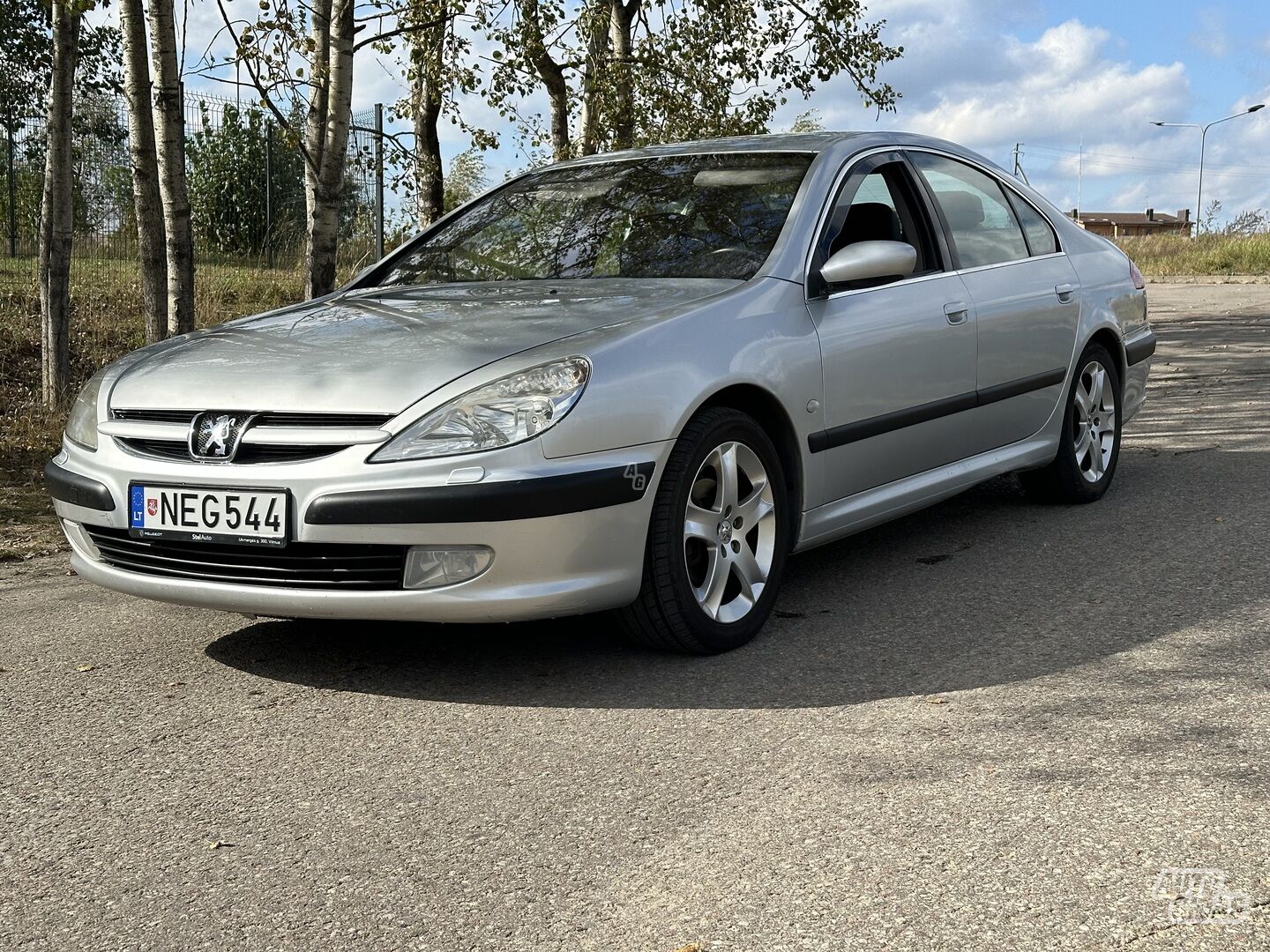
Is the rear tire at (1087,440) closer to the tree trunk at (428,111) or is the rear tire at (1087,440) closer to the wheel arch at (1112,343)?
the wheel arch at (1112,343)

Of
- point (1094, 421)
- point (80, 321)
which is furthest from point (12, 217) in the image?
point (1094, 421)

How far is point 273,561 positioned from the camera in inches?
152

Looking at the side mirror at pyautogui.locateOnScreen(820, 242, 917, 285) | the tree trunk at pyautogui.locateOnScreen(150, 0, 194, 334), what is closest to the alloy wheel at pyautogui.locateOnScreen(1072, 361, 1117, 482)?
the side mirror at pyautogui.locateOnScreen(820, 242, 917, 285)

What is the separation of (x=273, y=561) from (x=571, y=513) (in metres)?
0.81

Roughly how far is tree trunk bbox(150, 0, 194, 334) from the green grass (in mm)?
23808

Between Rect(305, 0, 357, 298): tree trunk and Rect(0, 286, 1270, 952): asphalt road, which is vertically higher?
Rect(305, 0, 357, 298): tree trunk

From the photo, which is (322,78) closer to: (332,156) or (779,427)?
(332,156)

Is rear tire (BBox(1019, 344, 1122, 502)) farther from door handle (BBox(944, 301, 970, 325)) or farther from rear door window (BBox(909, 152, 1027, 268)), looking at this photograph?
door handle (BBox(944, 301, 970, 325))

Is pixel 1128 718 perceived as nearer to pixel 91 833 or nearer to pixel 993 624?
pixel 993 624

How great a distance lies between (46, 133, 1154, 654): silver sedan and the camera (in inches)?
148

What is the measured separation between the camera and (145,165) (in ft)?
27.6

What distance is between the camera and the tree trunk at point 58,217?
9.48 meters

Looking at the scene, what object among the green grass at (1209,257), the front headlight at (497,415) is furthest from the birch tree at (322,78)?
the green grass at (1209,257)

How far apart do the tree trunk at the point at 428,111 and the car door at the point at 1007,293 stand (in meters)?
4.97
